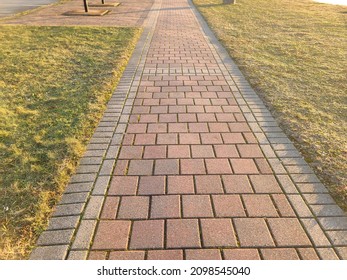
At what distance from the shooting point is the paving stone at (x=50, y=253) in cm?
194

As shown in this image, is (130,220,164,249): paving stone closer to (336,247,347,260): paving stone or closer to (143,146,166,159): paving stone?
(143,146,166,159): paving stone

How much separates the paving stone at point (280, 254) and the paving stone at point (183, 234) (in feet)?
1.55

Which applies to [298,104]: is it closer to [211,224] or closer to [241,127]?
[241,127]

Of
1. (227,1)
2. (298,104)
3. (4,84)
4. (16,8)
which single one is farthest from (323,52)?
(16,8)

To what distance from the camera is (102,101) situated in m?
4.09

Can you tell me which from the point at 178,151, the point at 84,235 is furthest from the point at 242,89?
the point at 84,235

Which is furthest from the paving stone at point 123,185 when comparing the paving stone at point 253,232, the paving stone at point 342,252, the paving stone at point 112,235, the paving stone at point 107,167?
the paving stone at point 342,252

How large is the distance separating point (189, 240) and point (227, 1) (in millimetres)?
14179

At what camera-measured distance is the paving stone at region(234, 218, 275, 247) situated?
2.03 m

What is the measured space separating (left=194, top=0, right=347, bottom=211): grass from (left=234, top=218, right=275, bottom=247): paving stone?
761 millimetres

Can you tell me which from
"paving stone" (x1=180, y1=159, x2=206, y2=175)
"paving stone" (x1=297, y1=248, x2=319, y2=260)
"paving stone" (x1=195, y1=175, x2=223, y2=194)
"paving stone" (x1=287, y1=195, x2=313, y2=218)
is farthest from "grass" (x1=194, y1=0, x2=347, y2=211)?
"paving stone" (x1=180, y1=159, x2=206, y2=175)

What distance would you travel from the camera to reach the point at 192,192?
247 centimetres

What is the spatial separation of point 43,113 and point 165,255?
2754 mm

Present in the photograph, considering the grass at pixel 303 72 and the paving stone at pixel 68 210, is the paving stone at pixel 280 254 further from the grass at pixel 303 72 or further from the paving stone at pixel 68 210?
the paving stone at pixel 68 210
